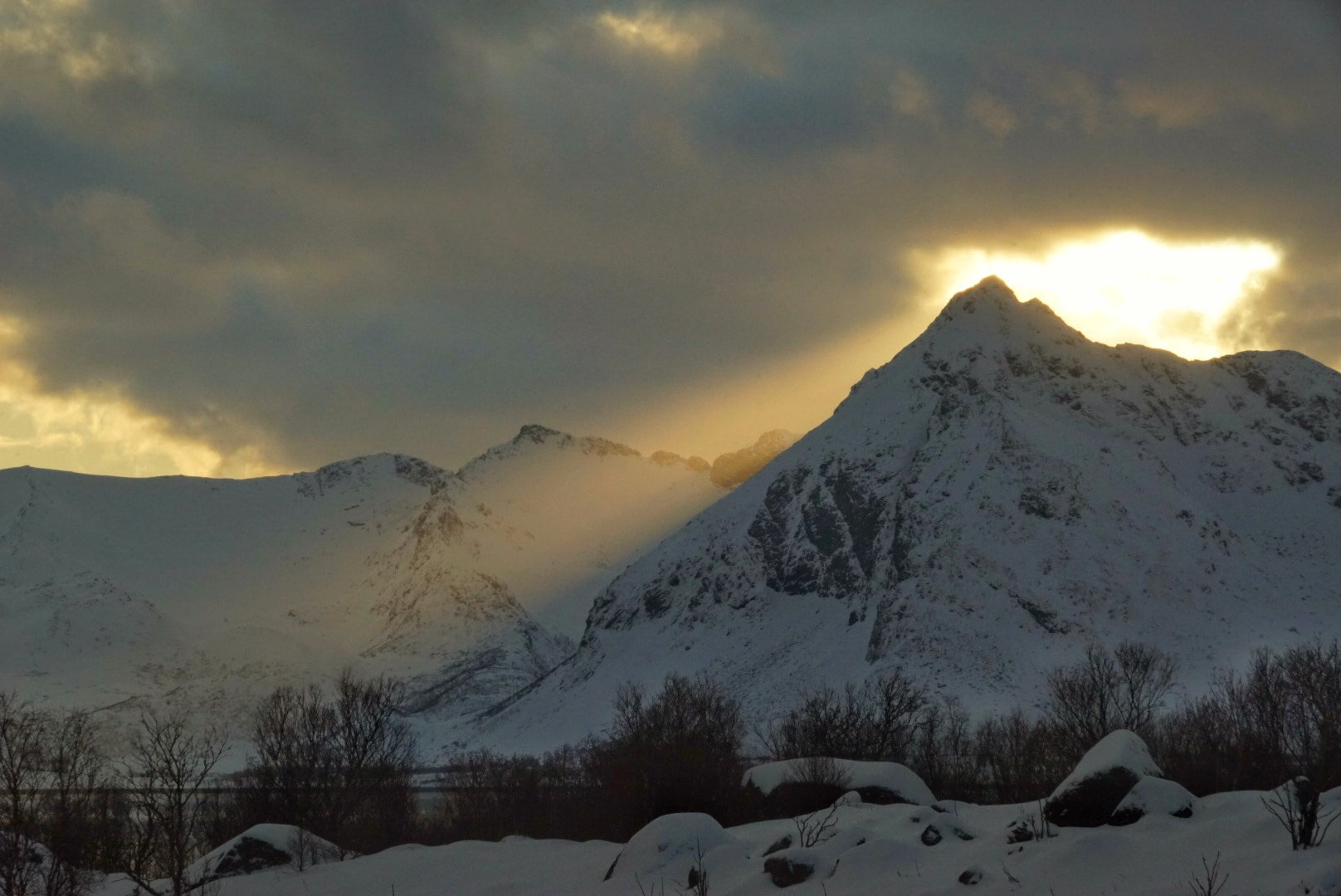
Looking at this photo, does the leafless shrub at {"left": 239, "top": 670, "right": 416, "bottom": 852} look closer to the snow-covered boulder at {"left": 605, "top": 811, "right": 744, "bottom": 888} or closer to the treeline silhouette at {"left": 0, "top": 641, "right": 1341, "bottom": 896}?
the treeline silhouette at {"left": 0, "top": 641, "right": 1341, "bottom": 896}

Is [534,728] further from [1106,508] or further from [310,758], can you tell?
[310,758]

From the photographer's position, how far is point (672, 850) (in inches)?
1368

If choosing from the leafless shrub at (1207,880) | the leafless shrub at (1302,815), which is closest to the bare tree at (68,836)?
the leafless shrub at (1207,880)

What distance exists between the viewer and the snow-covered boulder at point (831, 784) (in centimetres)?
4028

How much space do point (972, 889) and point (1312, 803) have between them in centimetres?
771

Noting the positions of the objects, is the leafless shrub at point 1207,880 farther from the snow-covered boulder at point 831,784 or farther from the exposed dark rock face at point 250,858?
the exposed dark rock face at point 250,858

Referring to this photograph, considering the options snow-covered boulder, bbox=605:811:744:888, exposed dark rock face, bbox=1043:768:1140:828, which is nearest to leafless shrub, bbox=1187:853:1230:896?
exposed dark rock face, bbox=1043:768:1140:828

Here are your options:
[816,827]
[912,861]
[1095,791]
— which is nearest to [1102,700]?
[816,827]

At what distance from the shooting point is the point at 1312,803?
26.0 meters

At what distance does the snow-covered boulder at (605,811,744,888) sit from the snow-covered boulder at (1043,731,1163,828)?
29.6 feet

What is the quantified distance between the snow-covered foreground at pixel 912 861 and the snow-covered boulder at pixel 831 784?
169cm

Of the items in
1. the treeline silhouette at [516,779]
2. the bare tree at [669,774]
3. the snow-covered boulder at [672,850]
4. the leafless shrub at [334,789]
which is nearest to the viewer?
the snow-covered boulder at [672,850]

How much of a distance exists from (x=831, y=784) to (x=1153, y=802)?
12994 mm

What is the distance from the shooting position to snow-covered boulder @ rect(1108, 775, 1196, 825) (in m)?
30.6
